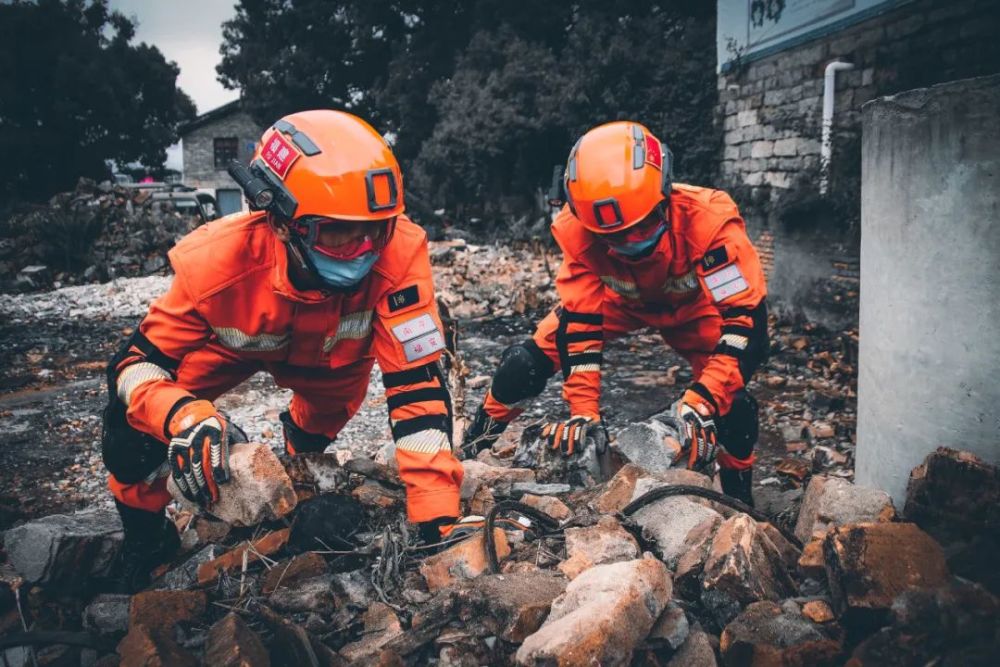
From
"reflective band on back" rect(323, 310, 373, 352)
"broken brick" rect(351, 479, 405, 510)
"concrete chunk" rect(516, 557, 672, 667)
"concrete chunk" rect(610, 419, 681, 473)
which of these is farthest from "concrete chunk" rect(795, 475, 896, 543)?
"reflective band on back" rect(323, 310, 373, 352)

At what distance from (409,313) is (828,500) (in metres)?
1.50

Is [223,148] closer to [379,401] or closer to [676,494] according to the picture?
[379,401]

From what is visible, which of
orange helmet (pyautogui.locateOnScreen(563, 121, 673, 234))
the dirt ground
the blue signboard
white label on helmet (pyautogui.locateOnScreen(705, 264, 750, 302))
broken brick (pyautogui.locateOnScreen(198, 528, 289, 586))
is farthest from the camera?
the blue signboard

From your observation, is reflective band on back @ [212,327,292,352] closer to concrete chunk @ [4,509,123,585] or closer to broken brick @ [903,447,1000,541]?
concrete chunk @ [4,509,123,585]

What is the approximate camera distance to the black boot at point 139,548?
8.90 feet

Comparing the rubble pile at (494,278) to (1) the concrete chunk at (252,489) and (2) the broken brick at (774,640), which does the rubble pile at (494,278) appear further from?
(2) the broken brick at (774,640)

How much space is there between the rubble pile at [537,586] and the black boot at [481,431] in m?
1.24

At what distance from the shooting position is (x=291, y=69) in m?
24.6

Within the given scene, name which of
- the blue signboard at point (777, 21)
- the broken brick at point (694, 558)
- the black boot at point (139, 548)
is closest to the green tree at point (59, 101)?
the blue signboard at point (777, 21)

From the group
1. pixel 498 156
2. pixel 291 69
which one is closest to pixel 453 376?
pixel 498 156

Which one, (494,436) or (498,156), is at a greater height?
(498,156)

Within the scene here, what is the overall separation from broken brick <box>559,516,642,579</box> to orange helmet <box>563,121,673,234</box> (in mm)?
1465

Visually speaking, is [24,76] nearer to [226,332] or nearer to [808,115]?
[808,115]

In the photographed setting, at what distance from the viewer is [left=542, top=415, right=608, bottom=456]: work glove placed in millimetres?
3316
